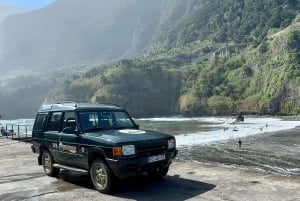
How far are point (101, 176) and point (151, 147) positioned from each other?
4.41 ft

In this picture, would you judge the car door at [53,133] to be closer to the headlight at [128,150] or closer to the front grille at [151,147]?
the headlight at [128,150]

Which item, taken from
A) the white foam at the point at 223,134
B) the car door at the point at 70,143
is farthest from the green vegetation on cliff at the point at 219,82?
the car door at the point at 70,143

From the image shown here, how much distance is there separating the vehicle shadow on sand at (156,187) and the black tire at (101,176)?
20 cm

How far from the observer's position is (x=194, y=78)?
17188 centimetres

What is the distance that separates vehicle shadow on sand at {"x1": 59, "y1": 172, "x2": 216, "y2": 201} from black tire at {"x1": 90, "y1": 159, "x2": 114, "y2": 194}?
202 mm

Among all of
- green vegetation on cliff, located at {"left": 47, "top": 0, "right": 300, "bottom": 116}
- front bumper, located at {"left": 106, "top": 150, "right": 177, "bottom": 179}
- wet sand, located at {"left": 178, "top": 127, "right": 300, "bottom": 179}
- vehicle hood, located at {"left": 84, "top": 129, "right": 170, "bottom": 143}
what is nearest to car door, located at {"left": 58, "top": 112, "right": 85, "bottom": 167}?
vehicle hood, located at {"left": 84, "top": 129, "right": 170, "bottom": 143}

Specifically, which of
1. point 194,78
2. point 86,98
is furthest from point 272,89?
point 86,98

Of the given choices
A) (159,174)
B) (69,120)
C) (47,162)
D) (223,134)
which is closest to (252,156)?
(223,134)

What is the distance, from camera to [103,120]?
9500 mm

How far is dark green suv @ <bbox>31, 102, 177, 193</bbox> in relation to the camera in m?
8.08

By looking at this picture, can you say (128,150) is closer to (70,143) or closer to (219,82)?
(70,143)

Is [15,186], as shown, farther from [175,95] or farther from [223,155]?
[175,95]

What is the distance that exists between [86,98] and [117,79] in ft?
60.5

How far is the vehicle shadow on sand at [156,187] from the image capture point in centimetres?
812
